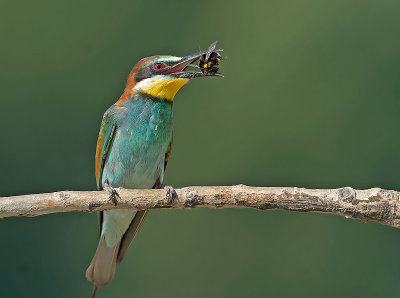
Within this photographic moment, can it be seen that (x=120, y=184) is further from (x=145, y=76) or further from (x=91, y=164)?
(x=91, y=164)

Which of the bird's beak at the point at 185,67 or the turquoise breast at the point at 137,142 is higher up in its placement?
the bird's beak at the point at 185,67

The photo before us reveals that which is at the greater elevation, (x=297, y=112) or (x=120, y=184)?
(x=297, y=112)

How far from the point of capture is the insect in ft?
8.10

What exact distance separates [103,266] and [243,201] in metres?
0.92

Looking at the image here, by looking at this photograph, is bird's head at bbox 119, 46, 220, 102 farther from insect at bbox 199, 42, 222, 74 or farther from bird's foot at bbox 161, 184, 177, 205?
bird's foot at bbox 161, 184, 177, 205

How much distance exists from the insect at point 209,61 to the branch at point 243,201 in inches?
25.4

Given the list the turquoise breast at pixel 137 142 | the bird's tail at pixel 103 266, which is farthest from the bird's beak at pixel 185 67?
the bird's tail at pixel 103 266

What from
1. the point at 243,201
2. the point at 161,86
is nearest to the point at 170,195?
the point at 243,201

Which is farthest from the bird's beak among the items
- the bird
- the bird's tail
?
the bird's tail

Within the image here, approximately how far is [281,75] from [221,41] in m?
0.44

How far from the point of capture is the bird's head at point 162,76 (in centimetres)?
247

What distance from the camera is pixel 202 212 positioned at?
3.81 m

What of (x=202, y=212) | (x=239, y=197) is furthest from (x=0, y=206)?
(x=202, y=212)

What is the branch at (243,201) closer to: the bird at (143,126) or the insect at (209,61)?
the bird at (143,126)
